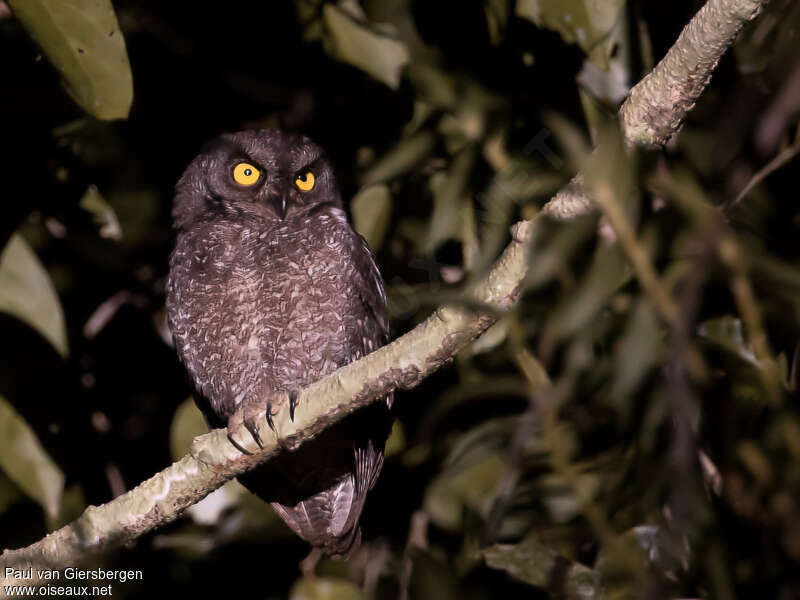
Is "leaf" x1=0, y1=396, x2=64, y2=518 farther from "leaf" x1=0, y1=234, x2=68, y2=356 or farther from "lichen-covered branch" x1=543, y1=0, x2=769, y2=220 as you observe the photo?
"lichen-covered branch" x1=543, y1=0, x2=769, y2=220

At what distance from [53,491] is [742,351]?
80.1 inches

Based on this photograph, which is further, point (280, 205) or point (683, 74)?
point (280, 205)

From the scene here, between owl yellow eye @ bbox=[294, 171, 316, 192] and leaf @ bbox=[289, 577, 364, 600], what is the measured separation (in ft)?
4.36

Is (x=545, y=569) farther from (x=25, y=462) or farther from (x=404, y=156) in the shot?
(x=25, y=462)

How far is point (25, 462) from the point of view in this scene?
2646mm

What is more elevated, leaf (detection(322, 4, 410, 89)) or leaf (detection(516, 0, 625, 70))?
leaf (detection(516, 0, 625, 70))

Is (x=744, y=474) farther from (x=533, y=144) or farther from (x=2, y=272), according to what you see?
(x=2, y=272)

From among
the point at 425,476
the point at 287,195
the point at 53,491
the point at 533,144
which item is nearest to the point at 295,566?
the point at 425,476

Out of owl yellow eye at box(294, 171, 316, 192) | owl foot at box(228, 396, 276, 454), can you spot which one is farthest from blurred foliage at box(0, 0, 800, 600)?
owl foot at box(228, 396, 276, 454)

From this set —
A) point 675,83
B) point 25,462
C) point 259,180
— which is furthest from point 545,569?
point 259,180

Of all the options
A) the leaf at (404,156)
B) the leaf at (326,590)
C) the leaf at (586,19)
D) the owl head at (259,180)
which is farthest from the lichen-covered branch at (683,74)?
the leaf at (326,590)

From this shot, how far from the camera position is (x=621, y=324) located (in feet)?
8.70

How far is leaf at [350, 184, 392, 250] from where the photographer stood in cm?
300

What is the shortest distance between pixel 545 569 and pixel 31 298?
1.65 m
